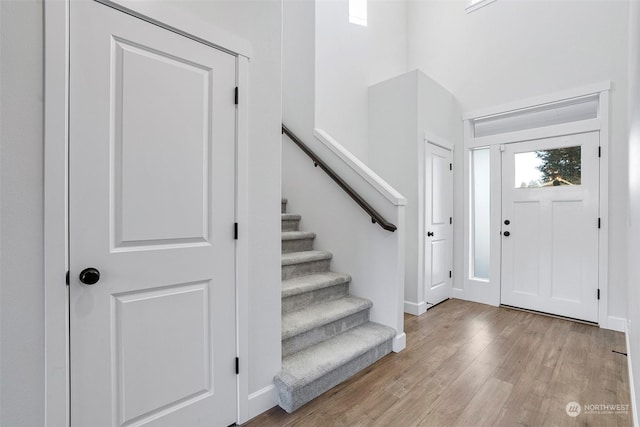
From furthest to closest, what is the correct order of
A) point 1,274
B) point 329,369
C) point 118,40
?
point 329,369
point 118,40
point 1,274

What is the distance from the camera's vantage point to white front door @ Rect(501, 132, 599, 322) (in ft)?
10.4

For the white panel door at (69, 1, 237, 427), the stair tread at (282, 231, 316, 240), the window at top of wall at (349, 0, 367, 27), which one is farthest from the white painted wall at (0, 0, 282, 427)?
the window at top of wall at (349, 0, 367, 27)

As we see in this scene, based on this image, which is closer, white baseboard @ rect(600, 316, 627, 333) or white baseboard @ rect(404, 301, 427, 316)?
white baseboard @ rect(600, 316, 627, 333)

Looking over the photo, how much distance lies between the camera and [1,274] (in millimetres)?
1057

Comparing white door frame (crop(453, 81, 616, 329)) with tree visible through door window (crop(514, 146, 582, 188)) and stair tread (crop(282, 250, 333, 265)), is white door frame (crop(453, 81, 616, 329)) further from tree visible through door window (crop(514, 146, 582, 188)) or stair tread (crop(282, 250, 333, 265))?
stair tread (crop(282, 250, 333, 265))

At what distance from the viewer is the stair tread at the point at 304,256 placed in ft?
8.69

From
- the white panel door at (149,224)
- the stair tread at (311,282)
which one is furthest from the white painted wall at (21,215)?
the stair tread at (311,282)

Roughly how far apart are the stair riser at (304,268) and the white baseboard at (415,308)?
125 cm

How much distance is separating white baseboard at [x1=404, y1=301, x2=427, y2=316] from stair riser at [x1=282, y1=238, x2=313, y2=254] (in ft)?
4.63

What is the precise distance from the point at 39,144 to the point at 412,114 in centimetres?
339

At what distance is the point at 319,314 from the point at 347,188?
3.75 feet

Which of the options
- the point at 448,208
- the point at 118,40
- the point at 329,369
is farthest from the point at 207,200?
the point at 448,208

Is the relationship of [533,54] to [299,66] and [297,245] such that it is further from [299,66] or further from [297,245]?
[297,245]

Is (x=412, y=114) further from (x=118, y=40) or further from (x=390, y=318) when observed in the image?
(x=118, y=40)
